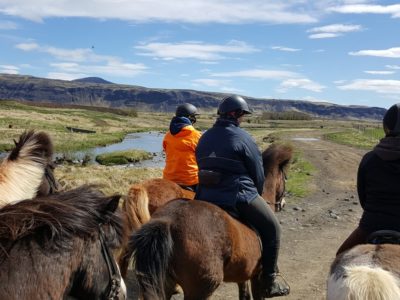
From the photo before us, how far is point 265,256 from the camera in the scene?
6016 mm

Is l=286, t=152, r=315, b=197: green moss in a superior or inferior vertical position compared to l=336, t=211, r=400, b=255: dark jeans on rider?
inferior

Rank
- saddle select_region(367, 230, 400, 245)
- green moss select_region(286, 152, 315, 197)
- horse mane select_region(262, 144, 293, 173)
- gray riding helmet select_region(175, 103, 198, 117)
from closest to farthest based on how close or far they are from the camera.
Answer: saddle select_region(367, 230, 400, 245) < horse mane select_region(262, 144, 293, 173) < gray riding helmet select_region(175, 103, 198, 117) < green moss select_region(286, 152, 315, 197)

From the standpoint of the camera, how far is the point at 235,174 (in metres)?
5.80

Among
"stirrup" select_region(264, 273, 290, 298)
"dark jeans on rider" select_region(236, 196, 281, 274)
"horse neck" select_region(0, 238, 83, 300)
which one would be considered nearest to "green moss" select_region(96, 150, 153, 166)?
"stirrup" select_region(264, 273, 290, 298)

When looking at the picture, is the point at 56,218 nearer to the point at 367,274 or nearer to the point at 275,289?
the point at 367,274

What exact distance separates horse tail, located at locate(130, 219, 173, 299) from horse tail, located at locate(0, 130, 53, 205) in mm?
1194

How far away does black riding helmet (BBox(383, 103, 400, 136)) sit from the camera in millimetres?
4598

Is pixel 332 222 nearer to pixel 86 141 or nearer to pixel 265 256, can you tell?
pixel 265 256

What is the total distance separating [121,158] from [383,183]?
2721 cm

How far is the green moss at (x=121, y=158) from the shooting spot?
98.5ft

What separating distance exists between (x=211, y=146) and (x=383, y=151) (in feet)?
6.81

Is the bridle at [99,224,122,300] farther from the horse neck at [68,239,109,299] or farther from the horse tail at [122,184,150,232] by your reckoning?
the horse tail at [122,184,150,232]

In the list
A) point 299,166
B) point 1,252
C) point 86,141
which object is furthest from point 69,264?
point 86,141

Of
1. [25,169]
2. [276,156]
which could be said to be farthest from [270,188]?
[25,169]
